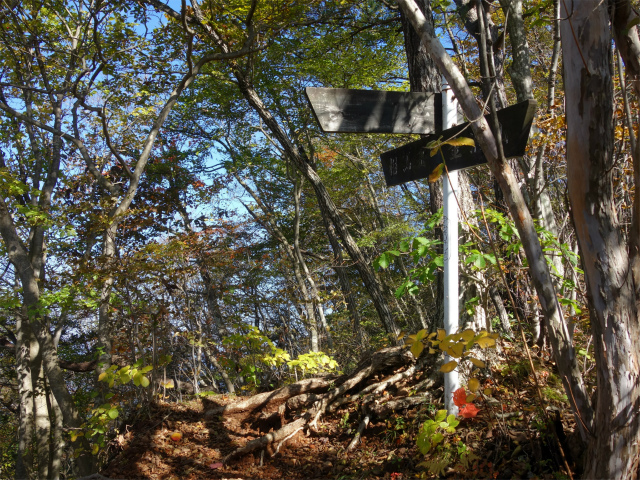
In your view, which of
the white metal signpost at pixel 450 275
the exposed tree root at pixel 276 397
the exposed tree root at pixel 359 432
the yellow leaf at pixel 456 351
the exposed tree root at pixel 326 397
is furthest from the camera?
the exposed tree root at pixel 276 397

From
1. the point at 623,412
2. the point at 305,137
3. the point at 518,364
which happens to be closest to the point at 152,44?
the point at 305,137

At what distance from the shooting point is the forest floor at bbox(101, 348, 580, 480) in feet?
7.39

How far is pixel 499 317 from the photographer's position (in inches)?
145

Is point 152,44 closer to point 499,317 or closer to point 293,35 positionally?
point 293,35

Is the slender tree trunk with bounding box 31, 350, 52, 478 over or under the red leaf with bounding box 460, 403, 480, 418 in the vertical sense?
under

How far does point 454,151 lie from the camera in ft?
7.79

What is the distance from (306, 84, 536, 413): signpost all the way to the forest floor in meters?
0.31

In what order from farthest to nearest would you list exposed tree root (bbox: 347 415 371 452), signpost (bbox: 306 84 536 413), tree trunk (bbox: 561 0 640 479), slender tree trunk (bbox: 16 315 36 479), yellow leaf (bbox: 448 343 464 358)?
1. slender tree trunk (bbox: 16 315 36 479)
2. exposed tree root (bbox: 347 415 371 452)
3. signpost (bbox: 306 84 536 413)
4. yellow leaf (bbox: 448 343 464 358)
5. tree trunk (bbox: 561 0 640 479)

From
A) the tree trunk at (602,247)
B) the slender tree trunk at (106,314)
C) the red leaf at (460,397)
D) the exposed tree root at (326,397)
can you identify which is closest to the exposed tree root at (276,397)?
the exposed tree root at (326,397)

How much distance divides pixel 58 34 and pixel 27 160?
10.2 ft

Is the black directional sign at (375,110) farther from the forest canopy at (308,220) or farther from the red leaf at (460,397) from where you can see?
the red leaf at (460,397)

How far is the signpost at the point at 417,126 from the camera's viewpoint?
94.7 inches

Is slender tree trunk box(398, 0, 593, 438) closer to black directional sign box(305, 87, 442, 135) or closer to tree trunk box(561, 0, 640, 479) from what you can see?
tree trunk box(561, 0, 640, 479)

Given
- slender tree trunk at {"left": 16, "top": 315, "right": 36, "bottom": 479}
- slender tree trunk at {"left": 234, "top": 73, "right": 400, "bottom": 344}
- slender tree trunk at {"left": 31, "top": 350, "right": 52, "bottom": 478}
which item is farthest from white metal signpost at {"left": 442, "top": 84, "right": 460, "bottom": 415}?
slender tree trunk at {"left": 16, "top": 315, "right": 36, "bottom": 479}
